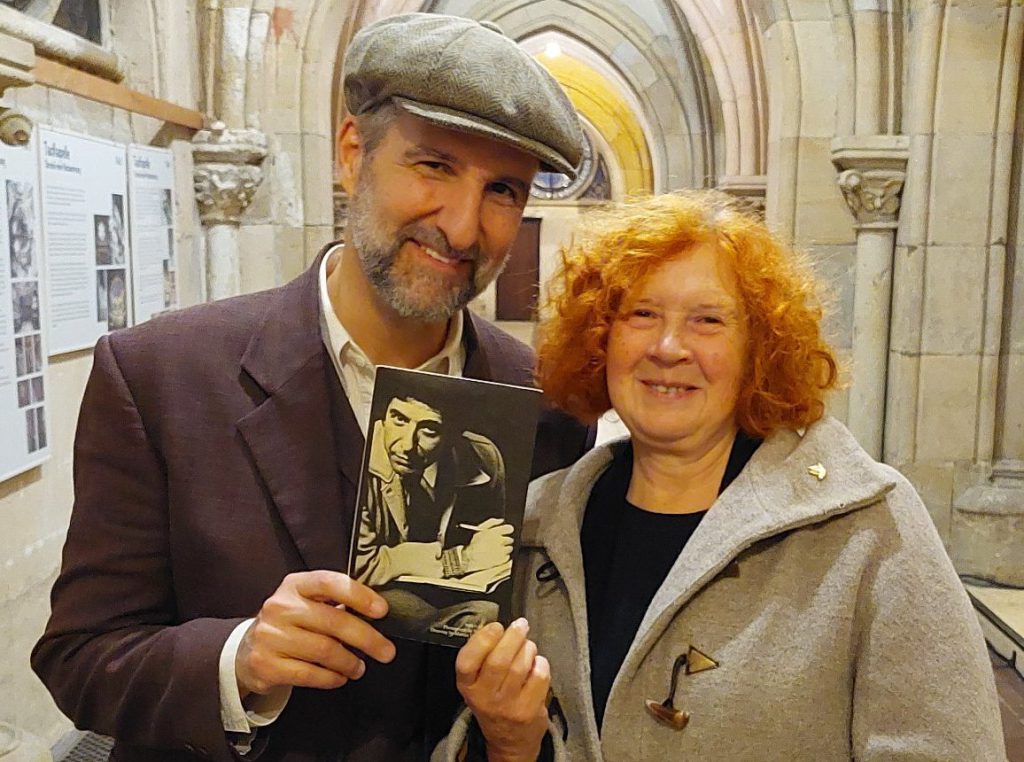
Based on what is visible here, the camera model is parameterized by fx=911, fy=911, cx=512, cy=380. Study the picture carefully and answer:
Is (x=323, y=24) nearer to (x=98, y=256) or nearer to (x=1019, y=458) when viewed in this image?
(x=98, y=256)

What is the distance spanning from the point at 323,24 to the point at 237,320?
3.87m

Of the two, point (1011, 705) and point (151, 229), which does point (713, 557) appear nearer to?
point (1011, 705)

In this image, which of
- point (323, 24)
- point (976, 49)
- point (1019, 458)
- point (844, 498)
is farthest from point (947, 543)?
point (323, 24)

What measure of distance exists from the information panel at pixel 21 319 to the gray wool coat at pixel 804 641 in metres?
2.18

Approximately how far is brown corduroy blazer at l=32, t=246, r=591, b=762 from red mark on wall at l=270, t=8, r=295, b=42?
12.5ft

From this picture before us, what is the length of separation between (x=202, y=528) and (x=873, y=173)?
4228 millimetres

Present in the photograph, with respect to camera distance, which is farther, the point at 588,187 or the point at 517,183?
the point at 588,187

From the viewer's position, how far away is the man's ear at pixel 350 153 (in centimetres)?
135

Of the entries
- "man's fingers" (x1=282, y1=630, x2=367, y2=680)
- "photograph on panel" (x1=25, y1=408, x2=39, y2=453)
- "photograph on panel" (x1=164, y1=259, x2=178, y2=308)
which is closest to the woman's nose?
"man's fingers" (x1=282, y1=630, x2=367, y2=680)

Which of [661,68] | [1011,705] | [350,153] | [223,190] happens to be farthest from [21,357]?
[661,68]

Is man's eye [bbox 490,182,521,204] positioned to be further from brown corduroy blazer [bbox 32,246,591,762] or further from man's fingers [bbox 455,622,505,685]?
man's fingers [bbox 455,622,505,685]

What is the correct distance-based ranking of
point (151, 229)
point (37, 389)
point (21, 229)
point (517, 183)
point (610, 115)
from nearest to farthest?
point (517, 183)
point (21, 229)
point (37, 389)
point (151, 229)
point (610, 115)

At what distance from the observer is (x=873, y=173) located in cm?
457

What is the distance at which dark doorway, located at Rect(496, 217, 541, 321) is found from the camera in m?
19.0
